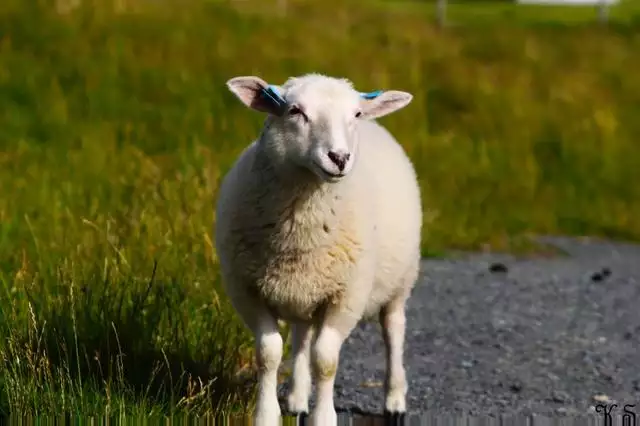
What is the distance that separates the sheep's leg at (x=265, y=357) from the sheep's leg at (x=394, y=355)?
1005 millimetres

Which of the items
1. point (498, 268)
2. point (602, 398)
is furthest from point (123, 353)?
point (498, 268)

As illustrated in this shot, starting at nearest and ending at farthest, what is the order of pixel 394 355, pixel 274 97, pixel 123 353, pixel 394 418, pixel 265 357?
pixel 274 97, pixel 265 357, pixel 123 353, pixel 394 418, pixel 394 355

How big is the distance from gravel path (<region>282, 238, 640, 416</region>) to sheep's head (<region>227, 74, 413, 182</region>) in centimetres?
166

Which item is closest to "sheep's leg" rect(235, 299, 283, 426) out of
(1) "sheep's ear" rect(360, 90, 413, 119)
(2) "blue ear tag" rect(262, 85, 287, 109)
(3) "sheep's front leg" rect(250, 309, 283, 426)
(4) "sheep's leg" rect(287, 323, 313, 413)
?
(3) "sheep's front leg" rect(250, 309, 283, 426)

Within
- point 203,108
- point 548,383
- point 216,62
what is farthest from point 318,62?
point 548,383

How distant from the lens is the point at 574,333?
29.9 ft

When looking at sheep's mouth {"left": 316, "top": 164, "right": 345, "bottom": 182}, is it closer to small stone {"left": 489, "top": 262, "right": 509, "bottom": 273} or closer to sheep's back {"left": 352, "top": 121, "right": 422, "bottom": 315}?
sheep's back {"left": 352, "top": 121, "right": 422, "bottom": 315}

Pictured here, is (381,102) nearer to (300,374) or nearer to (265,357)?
(265,357)

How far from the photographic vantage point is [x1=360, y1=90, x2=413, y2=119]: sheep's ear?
6062 millimetres

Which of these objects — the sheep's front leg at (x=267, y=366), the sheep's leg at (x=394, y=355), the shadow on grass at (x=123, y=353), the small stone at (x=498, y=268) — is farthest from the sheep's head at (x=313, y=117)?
the small stone at (x=498, y=268)

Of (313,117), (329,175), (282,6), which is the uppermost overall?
(282,6)

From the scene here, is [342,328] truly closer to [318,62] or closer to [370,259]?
[370,259]

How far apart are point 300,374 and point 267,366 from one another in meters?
0.78

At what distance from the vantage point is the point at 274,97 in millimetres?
5875
